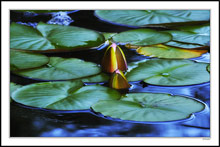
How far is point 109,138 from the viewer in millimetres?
1551

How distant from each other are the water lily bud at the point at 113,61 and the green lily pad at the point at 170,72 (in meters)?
0.07

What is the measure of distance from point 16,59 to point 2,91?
0.42 meters

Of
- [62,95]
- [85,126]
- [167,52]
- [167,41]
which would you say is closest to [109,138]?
[85,126]

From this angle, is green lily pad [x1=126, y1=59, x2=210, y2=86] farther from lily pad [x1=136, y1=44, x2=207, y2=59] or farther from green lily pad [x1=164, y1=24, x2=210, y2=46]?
green lily pad [x1=164, y1=24, x2=210, y2=46]

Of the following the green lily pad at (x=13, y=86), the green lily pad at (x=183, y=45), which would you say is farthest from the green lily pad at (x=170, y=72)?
the green lily pad at (x=13, y=86)

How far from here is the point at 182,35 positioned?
254cm

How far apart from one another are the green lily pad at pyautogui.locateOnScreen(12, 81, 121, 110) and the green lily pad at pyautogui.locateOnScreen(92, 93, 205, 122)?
0.23 feet

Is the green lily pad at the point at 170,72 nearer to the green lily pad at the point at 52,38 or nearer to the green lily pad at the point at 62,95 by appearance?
the green lily pad at the point at 62,95

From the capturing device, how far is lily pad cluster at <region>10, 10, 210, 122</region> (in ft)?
5.59

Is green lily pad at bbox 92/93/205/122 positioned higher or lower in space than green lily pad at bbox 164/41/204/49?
lower

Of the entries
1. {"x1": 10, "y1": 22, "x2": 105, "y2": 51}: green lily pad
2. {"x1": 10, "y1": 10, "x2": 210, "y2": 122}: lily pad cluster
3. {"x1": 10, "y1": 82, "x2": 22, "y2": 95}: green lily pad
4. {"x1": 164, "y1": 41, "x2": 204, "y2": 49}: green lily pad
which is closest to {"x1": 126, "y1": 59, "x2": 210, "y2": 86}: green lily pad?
{"x1": 10, "y1": 10, "x2": 210, "y2": 122}: lily pad cluster

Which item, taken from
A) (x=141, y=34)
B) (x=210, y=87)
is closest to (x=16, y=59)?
(x=141, y=34)

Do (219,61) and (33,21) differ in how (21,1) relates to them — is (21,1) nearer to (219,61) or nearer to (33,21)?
(33,21)

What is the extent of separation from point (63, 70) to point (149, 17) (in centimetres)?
96
